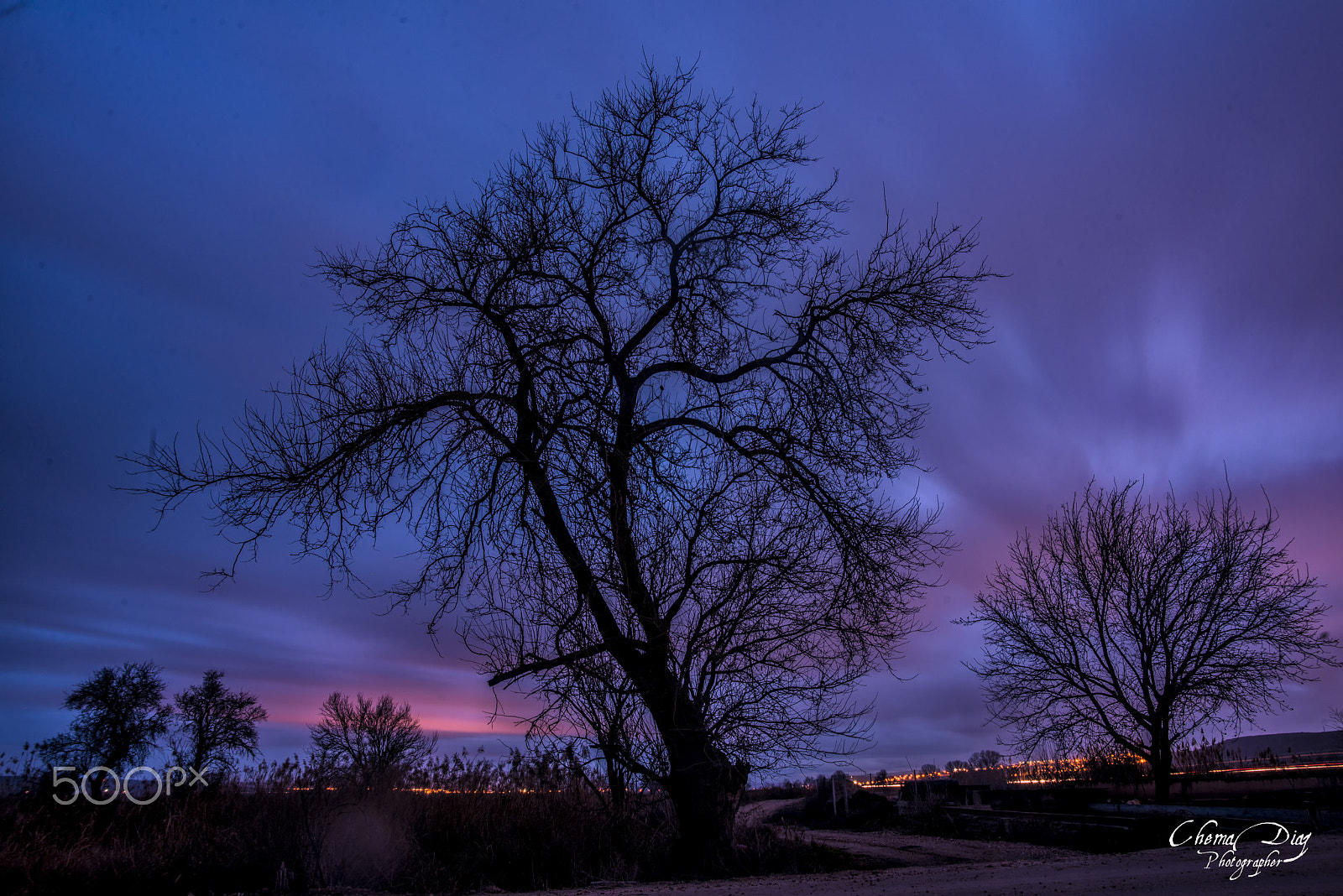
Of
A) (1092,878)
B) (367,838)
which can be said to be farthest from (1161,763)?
(367,838)

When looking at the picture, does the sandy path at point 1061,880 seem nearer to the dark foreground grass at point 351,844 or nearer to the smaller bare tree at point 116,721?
the dark foreground grass at point 351,844

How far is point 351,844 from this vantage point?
769cm

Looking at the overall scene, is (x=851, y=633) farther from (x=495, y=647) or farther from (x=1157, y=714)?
(x=1157, y=714)

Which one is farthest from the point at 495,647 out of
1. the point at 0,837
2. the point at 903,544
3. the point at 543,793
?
the point at 0,837

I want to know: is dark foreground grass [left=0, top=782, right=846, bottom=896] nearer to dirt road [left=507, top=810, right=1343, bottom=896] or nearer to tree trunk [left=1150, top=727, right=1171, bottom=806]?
dirt road [left=507, top=810, right=1343, bottom=896]

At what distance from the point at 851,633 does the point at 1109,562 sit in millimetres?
11861

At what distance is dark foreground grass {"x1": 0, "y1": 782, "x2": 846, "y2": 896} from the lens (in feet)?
24.0

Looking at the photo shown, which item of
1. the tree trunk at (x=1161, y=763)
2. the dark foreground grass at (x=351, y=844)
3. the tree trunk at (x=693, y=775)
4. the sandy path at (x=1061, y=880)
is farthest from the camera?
the tree trunk at (x=1161, y=763)

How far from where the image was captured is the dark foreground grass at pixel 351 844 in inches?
288

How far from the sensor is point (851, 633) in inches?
326
